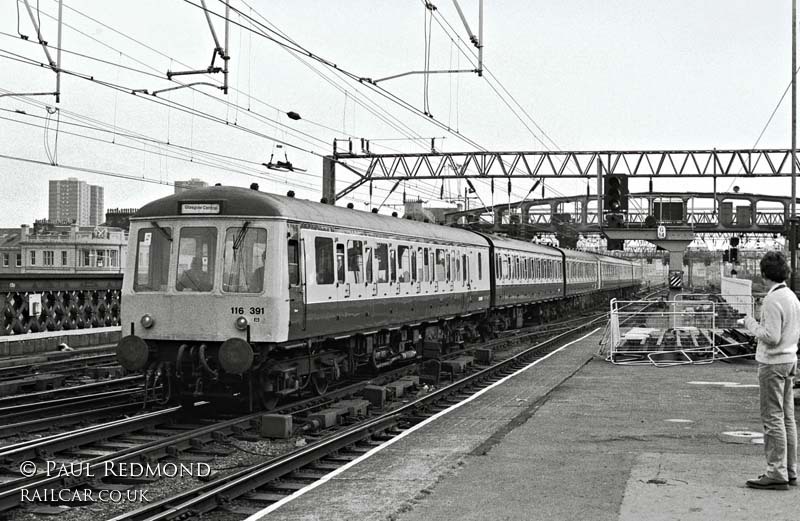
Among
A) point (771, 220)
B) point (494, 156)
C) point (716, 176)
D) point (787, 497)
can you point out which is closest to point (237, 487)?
point (787, 497)

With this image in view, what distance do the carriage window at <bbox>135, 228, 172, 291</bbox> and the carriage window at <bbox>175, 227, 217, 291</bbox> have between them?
0.23 meters

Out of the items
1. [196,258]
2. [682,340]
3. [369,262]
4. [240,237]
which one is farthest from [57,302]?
[682,340]

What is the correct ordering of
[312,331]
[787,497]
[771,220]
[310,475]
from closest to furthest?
1. [787,497]
2. [310,475]
3. [312,331]
4. [771,220]

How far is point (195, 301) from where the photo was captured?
12.7 meters

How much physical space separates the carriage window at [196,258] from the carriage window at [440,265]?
8136 millimetres

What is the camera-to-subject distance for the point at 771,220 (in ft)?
267

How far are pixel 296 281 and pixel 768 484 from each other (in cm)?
731

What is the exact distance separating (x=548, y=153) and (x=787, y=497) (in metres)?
32.6

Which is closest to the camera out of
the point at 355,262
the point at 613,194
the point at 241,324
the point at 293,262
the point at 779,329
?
the point at 779,329

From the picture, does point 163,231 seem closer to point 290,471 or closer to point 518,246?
point 290,471

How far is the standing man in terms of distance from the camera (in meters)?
7.68

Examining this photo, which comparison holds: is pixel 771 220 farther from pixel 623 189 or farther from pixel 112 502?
pixel 112 502

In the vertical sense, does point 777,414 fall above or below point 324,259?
below

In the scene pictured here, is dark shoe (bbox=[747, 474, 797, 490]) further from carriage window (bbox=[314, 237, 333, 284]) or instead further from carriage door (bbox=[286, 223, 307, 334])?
carriage window (bbox=[314, 237, 333, 284])
